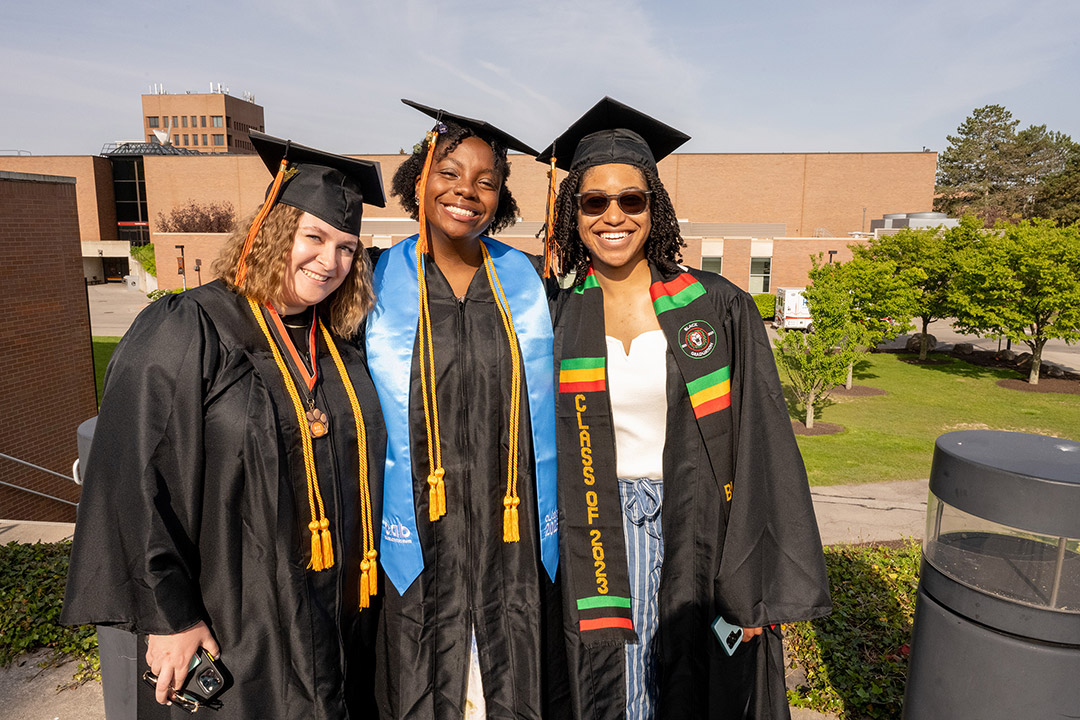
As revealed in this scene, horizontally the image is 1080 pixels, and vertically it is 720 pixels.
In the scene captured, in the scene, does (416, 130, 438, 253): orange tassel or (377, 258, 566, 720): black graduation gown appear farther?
(416, 130, 438, 253): orange tassel

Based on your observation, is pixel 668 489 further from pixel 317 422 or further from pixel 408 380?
pixel 317 422

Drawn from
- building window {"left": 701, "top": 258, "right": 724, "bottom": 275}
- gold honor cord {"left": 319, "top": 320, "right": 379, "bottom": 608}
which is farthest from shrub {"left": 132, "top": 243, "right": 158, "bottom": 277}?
gold honor cord {"left": 319, "top": 320, "right": 379, "bottom": 608}

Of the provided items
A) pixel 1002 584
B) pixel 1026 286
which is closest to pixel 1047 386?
pixel 1026 286

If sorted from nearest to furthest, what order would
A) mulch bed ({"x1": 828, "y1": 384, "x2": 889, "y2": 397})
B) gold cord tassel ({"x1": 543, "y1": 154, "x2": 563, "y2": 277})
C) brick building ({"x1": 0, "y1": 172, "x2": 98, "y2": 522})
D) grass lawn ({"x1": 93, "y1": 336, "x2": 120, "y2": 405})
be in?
1. gold cord tassel ({"x1": 543, "y1": 154, "x2": 563, "y2": 277})
2. brick building ({"x1": 0, "y1": 172, "x2": 98, "y2": 522})
3. mulch bed ({"x1": 828, "y1": 384, "x2": 889, "y2": 397})
4. grass lawn ({"x1": 93, "y1": 336, "x2": 120, "y2": 405})

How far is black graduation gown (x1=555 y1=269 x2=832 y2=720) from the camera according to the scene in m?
2.14

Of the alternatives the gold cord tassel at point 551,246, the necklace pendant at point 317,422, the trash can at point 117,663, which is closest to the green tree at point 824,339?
the gold cord tassel at point 551,246

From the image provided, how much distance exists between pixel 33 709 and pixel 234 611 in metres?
1.98

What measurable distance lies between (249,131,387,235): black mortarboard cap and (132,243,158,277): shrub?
4513cm

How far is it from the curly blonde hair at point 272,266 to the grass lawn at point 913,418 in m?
9.22

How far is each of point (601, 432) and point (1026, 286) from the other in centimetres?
1836

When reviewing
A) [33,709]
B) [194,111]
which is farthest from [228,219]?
[33,709]

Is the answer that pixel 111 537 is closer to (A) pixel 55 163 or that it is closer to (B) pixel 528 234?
(B) pixel 528 234

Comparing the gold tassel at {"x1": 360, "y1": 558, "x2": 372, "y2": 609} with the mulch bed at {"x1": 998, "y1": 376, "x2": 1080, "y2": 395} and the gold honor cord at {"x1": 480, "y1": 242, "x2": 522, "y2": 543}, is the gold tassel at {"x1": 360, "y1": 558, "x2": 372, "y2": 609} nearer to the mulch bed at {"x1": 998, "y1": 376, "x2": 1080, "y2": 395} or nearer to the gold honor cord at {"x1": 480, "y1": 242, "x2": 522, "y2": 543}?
the gold honor cord at {"x1": 480, "y1": 242, "x2": 522, "y2": 543}

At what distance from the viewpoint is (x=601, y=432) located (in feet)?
7.24
